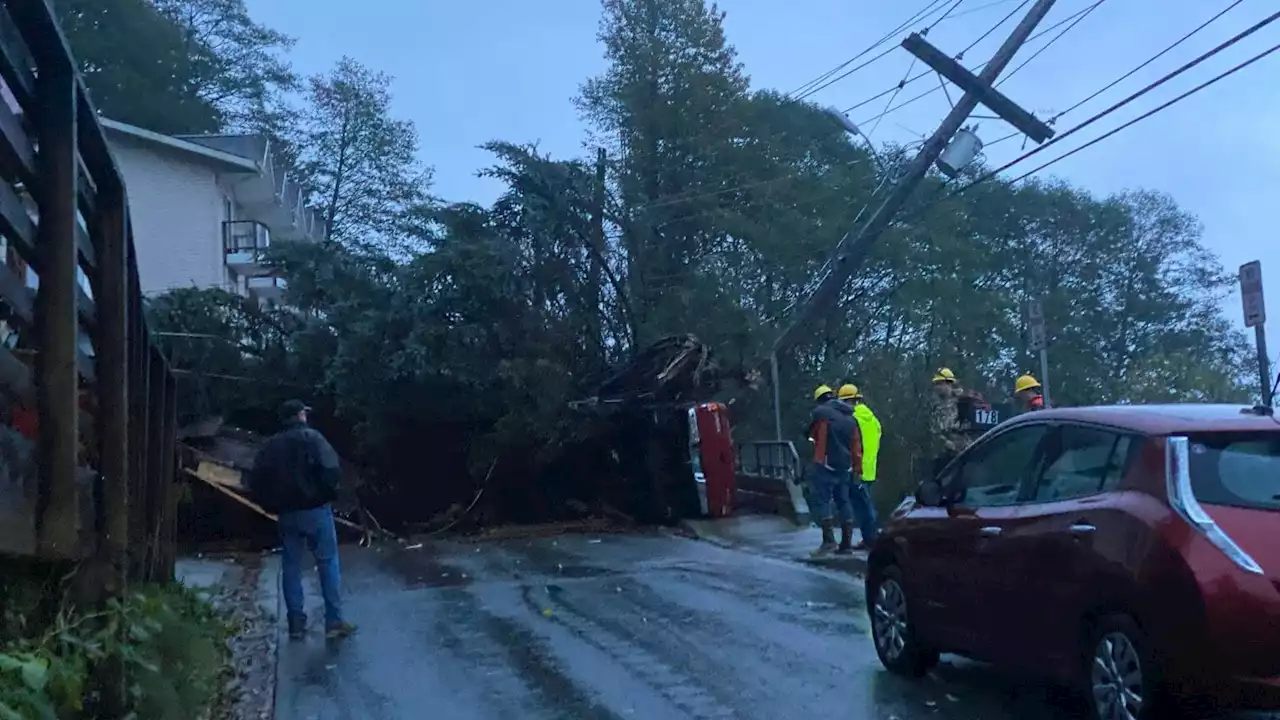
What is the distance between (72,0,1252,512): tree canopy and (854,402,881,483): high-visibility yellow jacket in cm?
607

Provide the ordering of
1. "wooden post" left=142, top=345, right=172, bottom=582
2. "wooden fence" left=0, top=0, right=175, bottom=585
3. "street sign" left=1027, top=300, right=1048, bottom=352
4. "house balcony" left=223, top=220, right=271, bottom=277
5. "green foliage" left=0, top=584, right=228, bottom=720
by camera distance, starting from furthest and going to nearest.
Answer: "house balcony" left=223, top=220, right=271, bottom=277 → "street sign" left=1027, top=300, right=1048, bottom=352 → "wooden post" left=142, top=345, right=172, bottom=582 → "wooden fence" left=0, top=0, right=175, bottom=585 → "green foliage" left=0, top=584, right=228, bottom=720

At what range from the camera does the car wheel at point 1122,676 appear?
20.2 ft

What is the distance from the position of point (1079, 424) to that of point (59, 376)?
4800 mm

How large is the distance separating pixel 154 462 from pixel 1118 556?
6037 mm

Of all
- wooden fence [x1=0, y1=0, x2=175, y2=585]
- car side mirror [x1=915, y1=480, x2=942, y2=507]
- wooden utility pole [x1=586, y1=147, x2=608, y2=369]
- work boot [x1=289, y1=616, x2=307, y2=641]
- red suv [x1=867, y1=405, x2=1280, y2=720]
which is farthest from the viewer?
wooden utility pole [x1=586, y1=147, x2=608, y2=369]

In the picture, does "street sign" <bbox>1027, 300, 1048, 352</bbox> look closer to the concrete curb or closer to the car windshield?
the concrete curb

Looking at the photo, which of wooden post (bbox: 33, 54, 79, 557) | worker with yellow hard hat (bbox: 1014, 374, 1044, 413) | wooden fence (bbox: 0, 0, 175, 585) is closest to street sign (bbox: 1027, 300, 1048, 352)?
worker with yellow hard hat (bbox: 1014, 374, 1044, 413)

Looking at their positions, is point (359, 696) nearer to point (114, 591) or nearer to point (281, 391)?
point (114, 591)

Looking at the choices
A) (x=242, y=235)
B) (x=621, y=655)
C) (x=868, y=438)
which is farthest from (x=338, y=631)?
(x=242, y=235)

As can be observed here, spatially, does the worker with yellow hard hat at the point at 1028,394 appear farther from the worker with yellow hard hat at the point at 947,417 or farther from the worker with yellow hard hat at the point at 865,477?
the worker with yellow hard hat at the point at 865,477

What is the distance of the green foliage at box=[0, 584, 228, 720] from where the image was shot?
4484 millimetres

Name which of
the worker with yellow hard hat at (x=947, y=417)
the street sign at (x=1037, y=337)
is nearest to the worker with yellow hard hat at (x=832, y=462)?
the worker with yellow hard hat at (x=947, y=417)

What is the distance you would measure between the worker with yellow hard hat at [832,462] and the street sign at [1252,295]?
4484 millimetres

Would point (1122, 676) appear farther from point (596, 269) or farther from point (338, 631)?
point (596, 269)
